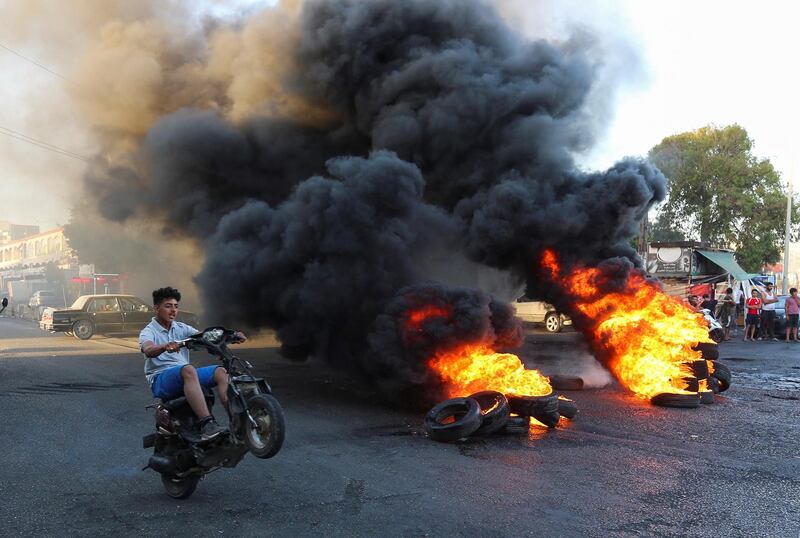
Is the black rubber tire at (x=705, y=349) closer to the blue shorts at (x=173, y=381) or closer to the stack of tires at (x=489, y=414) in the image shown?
the stack of tires at (x=489, y=414)

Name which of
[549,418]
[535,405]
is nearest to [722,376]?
[549,418]

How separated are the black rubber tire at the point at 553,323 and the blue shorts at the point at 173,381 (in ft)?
Answer: 62.3

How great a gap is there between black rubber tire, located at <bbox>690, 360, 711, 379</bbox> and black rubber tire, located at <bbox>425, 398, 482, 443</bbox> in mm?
4106

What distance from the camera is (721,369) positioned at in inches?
397

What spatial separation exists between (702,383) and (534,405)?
12.0ft

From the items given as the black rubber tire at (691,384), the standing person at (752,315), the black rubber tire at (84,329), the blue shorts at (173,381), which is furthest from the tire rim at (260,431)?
the black rubber tire at (84,329)

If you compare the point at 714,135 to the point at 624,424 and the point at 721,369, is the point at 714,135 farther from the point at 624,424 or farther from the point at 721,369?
the point at 624,424

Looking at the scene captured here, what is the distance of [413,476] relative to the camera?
18.0 feet

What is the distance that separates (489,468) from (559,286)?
5804 mm

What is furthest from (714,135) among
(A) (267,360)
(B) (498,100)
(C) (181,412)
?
(C) (181,412)

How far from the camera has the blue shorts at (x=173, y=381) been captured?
468 cm

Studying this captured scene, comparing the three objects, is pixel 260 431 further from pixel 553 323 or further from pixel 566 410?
pixel 553 323

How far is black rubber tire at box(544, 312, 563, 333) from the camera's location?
22.5 metres

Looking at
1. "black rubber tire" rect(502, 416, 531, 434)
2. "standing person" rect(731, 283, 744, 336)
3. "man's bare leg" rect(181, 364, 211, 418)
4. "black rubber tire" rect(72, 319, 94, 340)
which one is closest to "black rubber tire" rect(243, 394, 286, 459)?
"man's bare leg" rect(181, 364, 211, 418)
